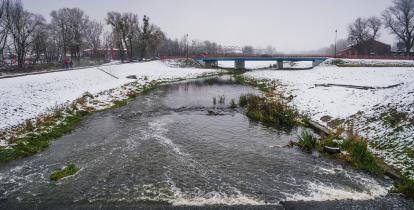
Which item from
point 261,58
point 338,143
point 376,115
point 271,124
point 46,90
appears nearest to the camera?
point 338,143

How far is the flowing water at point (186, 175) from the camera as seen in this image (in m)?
12.3

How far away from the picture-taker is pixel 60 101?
29.8 m

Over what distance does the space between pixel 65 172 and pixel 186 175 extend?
5.91 metres

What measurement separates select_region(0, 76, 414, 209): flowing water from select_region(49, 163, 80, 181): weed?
33 cm

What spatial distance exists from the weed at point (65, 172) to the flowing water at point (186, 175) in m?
0.33

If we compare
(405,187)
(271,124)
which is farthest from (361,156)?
(271,124)

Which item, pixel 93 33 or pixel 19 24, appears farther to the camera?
pixel 93 33

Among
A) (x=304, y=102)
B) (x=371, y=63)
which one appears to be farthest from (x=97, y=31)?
(x=304, y=102)

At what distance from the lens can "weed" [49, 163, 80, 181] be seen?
1450 centimetres

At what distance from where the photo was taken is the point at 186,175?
1491cm

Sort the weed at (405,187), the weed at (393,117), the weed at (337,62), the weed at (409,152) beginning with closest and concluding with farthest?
the weed at (405,187) → the weed at (409,152) → the weed at (393,117) → the weed at (337,62)

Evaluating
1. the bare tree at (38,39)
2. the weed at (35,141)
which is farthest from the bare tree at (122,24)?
the weed at (35,141)

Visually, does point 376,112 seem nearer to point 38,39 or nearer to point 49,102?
point 49,102

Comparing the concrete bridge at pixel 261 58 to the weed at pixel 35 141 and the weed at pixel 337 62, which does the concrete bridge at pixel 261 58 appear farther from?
the weed at pixel 35 141
